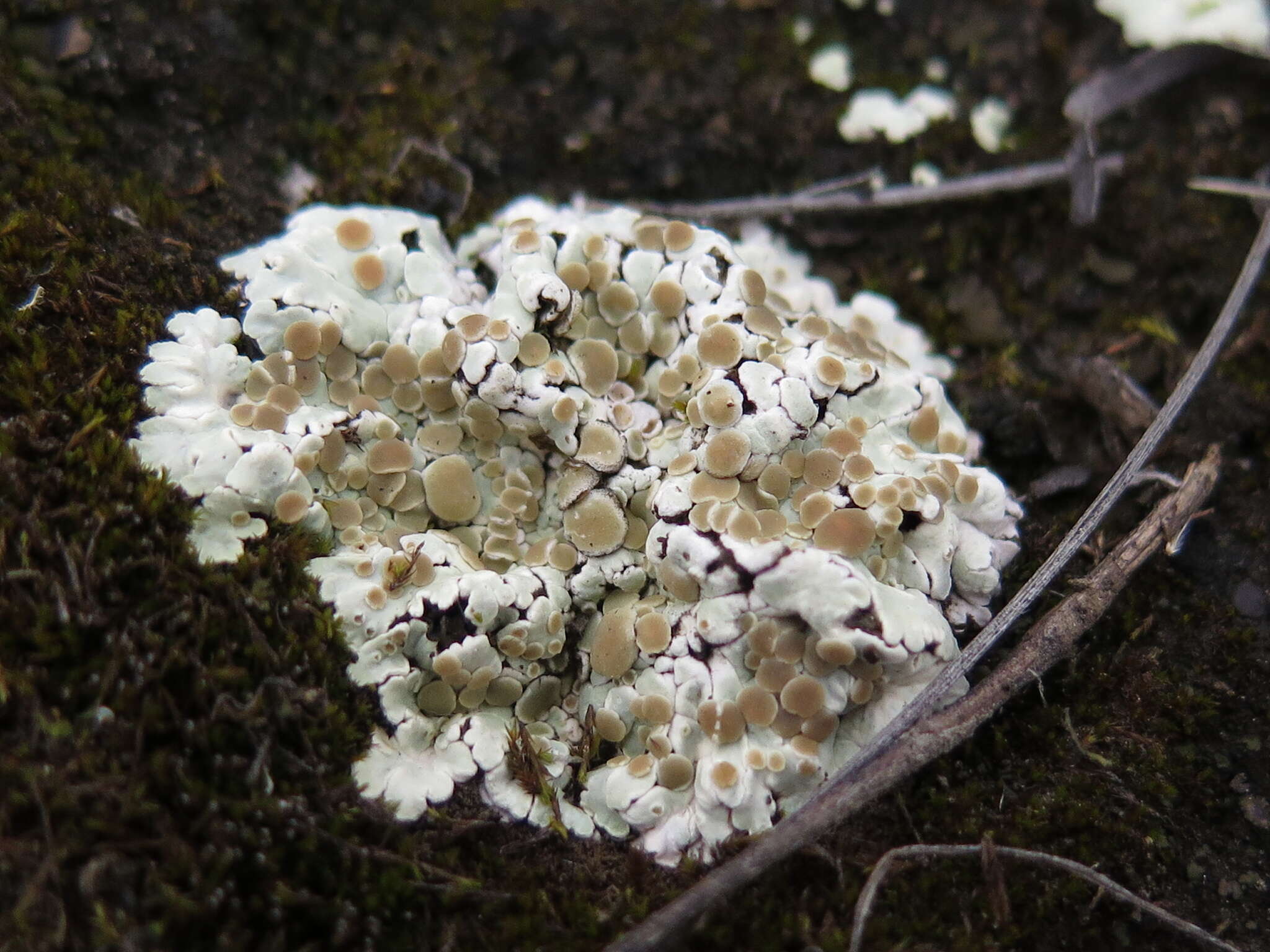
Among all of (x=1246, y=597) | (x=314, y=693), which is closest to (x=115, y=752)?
(x=314, y=693)

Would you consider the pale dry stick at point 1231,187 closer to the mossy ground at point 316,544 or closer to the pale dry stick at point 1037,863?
the mossy ground at point 316,544

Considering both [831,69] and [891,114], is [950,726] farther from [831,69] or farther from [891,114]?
[831,69]

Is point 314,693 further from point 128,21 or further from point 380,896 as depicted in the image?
point 128,21

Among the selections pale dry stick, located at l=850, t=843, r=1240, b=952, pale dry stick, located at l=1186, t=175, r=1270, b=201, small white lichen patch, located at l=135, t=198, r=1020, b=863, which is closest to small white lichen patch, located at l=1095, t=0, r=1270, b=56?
pale dry stick, located at l=1186, t=175, r=1270, b=201

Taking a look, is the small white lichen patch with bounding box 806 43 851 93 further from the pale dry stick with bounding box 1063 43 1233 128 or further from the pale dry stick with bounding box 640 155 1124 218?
the pale dry stick with bounding box 1063 43 1233 128

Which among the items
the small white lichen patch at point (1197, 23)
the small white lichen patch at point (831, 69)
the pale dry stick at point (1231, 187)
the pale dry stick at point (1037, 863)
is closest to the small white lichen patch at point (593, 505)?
the pale dry stick at point (1037, 863)
